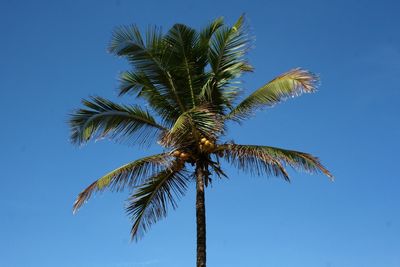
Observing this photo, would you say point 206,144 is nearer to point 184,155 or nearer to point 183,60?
point 184,155

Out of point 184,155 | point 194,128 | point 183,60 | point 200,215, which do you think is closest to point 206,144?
point 194,128

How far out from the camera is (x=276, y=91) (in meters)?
14.5

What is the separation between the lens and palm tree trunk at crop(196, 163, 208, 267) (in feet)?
43.7

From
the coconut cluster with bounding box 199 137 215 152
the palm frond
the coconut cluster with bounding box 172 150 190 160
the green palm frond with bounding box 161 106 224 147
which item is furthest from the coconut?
the palm frond

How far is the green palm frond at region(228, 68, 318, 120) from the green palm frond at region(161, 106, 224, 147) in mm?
1015

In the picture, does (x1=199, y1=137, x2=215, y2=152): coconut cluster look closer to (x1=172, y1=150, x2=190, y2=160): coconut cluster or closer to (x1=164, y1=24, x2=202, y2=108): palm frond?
(x1=172, y1=150, x2=190, y2=160): coconut cluster

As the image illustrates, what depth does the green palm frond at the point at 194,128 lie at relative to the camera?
13773 mm

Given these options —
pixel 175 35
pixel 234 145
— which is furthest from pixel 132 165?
pixel 175 35

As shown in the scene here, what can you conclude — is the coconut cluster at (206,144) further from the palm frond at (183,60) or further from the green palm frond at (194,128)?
the palm frond at (183,60)

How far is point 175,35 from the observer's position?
49.4 ft

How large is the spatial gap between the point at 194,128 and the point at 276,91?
218 cm

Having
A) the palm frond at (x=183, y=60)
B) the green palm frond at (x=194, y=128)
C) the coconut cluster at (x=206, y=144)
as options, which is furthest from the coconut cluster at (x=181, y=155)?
the palm frond at (x=183, y=60)

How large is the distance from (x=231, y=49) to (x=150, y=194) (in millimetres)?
4040

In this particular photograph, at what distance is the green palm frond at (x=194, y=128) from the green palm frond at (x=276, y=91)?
1.01 metres
